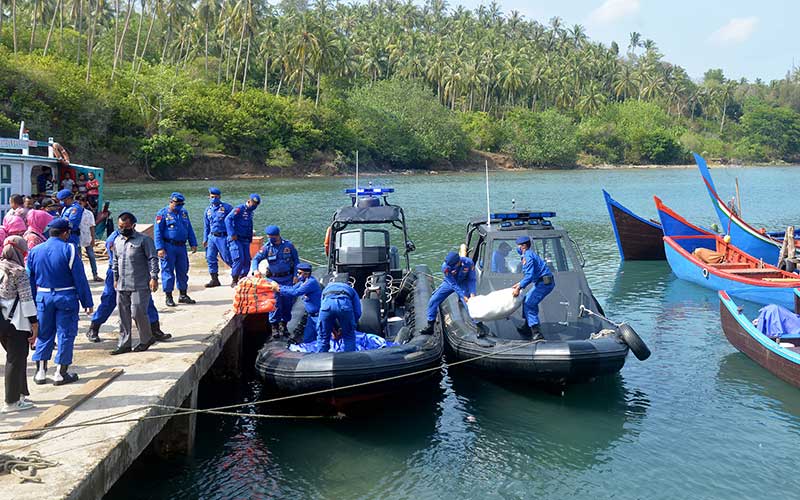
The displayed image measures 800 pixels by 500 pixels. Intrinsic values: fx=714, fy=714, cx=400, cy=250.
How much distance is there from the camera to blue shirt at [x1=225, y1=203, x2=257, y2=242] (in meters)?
12.1

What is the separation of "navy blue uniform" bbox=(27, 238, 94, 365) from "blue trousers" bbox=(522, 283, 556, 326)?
5.89 meters

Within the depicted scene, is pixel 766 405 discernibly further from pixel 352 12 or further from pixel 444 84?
pixel 352 12

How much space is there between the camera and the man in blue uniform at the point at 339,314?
8930 millimetres

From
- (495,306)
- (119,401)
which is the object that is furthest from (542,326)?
(119,401)

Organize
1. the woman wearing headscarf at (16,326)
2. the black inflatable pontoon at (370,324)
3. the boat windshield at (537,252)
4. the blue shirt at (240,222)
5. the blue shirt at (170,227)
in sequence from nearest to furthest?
1. the woman wearing headscarf at (16,326)
2. the black inflatable pontoon at (370,324)
3. the blue shirt at (170,227)
4. the boat windshield at (537,252)
5. the blue shirt at (240,222)

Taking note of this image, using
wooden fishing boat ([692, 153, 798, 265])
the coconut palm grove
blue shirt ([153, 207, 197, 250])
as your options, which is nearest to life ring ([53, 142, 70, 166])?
blue shirt ([153, 207, 197, 250])

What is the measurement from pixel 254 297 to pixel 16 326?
11.5 ft

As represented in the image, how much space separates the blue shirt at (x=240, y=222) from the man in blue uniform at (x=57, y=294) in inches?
175

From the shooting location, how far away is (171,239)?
1107 cm

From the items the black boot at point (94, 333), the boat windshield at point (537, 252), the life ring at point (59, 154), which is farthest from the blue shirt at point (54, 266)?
the life ring at point (59, 154)

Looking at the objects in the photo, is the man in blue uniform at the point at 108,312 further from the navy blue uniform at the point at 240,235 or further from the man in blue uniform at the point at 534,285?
the man in blue uniform at the point at 534,285

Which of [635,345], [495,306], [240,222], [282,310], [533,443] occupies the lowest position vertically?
[533,443]

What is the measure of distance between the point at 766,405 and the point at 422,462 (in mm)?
5484

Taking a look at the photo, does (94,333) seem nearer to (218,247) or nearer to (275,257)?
(275,257)
